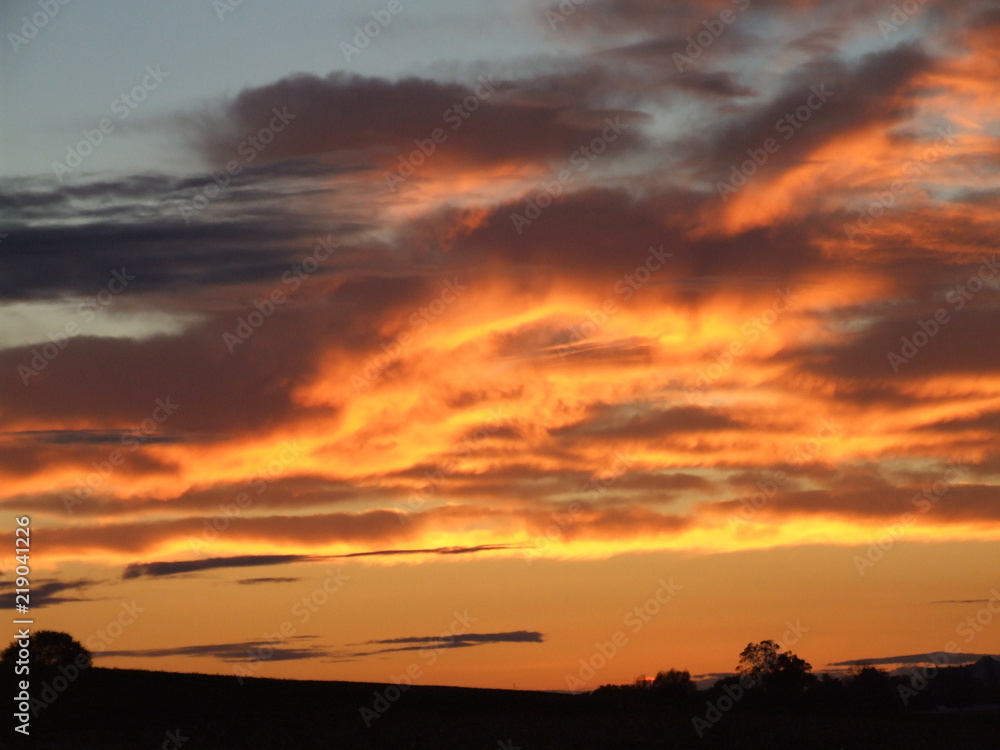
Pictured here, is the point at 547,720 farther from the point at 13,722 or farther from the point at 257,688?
the point at 13,722

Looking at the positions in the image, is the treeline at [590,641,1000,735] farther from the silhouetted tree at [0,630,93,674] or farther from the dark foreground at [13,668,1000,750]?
the silhouetted tree at [0,630,93,674]

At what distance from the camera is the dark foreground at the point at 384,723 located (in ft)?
182

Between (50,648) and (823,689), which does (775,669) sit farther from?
(50,648)

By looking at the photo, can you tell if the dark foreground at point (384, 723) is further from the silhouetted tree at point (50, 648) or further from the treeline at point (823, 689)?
the silhouetted tree at point (50, 648)


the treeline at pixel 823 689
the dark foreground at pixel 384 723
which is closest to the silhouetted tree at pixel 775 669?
the treeline at pixel 823 689

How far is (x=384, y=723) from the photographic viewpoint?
59344mm

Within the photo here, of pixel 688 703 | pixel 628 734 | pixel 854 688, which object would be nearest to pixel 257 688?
pixel 628 734

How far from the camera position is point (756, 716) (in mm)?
68312

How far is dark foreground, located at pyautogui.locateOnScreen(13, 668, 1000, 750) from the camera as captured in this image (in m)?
55.4

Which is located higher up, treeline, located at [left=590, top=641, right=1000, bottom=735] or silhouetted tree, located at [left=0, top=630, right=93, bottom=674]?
silhouetted tree, located at [left=0, top=630, right=93, bottom=674]

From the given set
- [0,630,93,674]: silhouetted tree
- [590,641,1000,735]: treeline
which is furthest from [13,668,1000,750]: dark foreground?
[0,630,93,674]: silhouetted tree

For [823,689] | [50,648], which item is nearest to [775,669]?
[823,689]

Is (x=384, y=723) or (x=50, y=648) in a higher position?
(x=50, y=648)

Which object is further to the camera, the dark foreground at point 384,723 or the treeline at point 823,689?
the treeline at point 823,689
